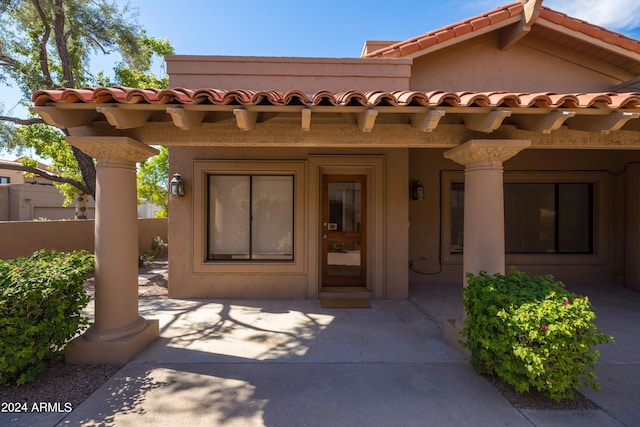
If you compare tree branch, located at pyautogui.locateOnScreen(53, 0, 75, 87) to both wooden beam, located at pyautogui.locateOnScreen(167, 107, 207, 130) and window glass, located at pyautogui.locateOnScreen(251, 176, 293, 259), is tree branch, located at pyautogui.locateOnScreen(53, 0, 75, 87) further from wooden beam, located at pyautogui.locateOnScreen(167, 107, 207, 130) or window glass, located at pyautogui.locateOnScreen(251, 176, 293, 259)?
wooden beam, located at pyautogui.locateOnScreen(167, 107, 207, 130)

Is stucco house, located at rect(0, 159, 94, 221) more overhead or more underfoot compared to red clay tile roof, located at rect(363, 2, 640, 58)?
more underfoot

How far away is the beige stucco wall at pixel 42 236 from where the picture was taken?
27.0 feet

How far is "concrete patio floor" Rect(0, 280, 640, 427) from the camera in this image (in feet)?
9.05

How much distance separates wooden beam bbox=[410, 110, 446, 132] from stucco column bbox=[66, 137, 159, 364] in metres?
3.25

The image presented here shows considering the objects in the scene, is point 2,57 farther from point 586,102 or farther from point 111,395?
point 586,102

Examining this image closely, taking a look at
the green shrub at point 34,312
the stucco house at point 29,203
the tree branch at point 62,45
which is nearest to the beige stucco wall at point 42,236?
the tree branch at point 62,45

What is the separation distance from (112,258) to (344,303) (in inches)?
150

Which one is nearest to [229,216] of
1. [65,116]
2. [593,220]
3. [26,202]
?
[65,116]

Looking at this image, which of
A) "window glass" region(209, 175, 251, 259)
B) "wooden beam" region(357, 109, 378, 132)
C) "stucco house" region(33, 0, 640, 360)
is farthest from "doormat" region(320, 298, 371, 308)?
"wooden beam" region(357, 109, 378, 132)

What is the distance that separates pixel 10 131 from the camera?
10.9 m

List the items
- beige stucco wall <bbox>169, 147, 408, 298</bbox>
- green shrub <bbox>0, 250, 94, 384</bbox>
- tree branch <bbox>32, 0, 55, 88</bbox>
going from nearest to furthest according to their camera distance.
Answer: green shrub <bbox>0, 250, 94, 384</bbox> < beige stucco wall <bbox>169, 147, 408, 298</bbox> < tree branch <bbox>32, 0, 55, 88</bbox>

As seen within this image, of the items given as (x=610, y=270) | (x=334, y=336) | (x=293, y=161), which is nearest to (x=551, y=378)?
(x=334, y=336)

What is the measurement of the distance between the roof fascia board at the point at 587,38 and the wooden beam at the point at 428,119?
477 centimetres

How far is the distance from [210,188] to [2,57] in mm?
8860
